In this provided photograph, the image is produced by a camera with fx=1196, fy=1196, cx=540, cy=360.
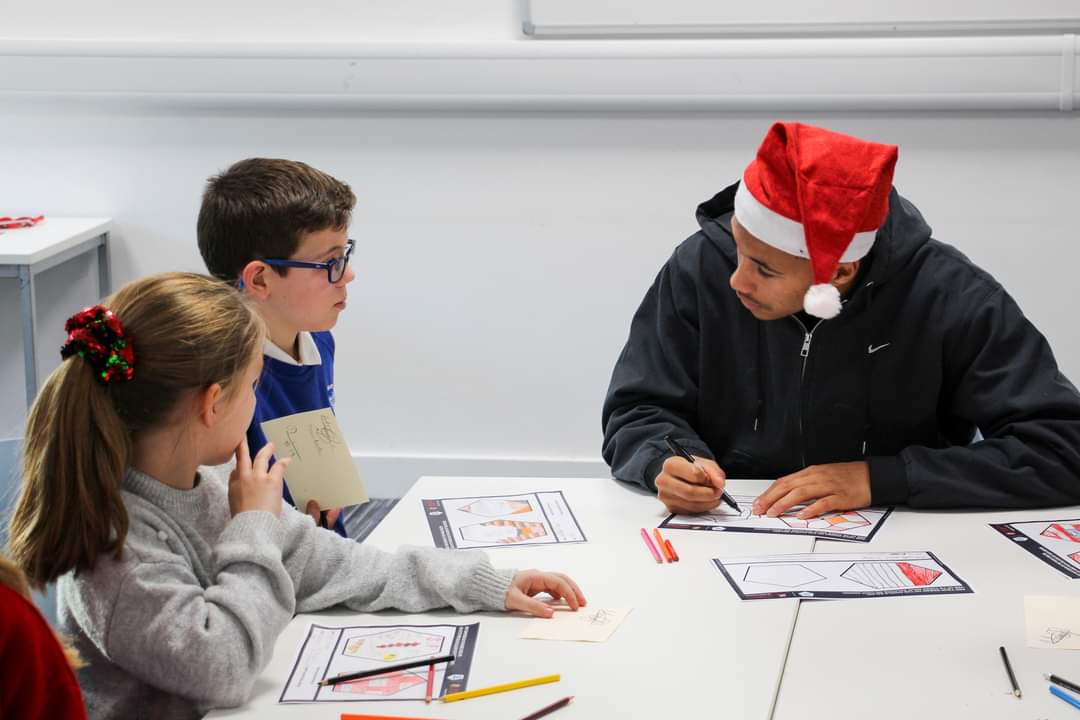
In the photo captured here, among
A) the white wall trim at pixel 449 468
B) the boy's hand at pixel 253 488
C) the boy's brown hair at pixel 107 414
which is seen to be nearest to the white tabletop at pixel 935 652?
the boy's hand at pixel 253 488

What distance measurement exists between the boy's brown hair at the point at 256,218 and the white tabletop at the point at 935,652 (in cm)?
102

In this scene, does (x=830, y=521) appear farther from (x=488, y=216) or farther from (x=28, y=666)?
(x=488, y=216)

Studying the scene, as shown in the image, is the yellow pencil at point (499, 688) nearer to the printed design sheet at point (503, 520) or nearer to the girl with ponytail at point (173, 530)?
the girl with ponytail at point (173, 530)

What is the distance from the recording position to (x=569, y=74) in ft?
11.4

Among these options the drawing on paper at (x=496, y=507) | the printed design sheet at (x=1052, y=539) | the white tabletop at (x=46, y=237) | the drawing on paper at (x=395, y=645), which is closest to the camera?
the drawing on paper at (x=395, y=645)

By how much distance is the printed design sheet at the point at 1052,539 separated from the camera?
1677mm

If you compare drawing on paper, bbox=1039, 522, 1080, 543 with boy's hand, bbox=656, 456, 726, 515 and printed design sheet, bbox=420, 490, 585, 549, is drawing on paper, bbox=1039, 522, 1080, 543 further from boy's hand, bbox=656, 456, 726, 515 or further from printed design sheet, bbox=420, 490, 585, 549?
printed design sheet, bbox=420, 490, 585, 549

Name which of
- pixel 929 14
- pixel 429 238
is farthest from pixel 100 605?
pixel 929 14

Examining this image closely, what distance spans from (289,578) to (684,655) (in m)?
0.48

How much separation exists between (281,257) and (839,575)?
1.07m

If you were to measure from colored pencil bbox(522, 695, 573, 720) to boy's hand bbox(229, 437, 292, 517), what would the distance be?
43cm

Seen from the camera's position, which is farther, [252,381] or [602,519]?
[602,519]

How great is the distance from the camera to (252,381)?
1504mm

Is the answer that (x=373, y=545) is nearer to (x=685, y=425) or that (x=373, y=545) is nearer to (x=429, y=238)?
(x=685, y=425)
